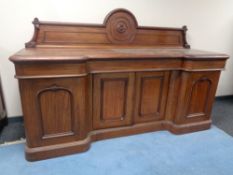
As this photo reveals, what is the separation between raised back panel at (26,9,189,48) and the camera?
1.78 metres

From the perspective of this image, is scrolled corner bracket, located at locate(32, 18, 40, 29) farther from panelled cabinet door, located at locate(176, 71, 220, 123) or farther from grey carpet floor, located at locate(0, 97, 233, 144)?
panelled cabinet door, located at locate(176, 71, 220, 123)

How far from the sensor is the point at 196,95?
→ 195 cm

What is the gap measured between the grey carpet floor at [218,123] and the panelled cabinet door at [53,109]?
475 mm

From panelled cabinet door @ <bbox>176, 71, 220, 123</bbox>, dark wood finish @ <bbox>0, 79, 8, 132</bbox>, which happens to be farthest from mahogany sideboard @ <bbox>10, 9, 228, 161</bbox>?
dark wood finish @ <bbox>0, 79, 8, 132</bbox>

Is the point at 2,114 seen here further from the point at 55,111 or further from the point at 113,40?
the point at 113,40

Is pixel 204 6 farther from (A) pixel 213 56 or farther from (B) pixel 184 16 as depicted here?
(A) pixel 213 56

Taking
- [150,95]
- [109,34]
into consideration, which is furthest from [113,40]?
[150,95]

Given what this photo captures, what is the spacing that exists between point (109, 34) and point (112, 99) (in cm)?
72

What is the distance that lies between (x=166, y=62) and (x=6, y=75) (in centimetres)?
164

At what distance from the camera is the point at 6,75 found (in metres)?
1.91

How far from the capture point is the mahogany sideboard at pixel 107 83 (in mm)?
1408

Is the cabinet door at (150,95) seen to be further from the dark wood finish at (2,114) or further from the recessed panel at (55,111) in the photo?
the dark wood finish at (2,114)

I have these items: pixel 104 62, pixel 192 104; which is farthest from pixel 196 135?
pixel 104 62

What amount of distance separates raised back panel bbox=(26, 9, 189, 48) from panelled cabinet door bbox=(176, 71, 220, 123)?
60cm
